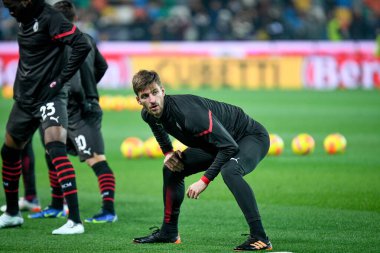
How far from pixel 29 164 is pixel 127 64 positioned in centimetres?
2234

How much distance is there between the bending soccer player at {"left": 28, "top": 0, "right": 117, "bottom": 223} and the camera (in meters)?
10.2

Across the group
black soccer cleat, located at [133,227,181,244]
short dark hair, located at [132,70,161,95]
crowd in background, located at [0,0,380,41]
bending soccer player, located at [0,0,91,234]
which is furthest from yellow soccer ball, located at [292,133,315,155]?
crowd in background, located at [0,0,380,41]

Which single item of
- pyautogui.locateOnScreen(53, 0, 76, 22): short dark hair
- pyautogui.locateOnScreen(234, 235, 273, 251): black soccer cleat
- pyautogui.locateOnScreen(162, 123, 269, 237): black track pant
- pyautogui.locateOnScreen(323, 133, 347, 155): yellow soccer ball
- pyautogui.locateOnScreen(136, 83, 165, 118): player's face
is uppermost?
pyautogui.locateOnScreen(53, 0, 76, 22): short dark hair

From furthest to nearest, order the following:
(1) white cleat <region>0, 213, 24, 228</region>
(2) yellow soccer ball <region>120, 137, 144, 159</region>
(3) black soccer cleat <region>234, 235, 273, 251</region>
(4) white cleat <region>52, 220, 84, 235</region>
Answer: (2) yellow soccer ball <region>120, 137, 144, 159</region> < (1) white cleat <region>0, 213, 24, 228</region> < (4) white cleat <region>52, 220, 84, 235</region> < (3) black soccer cleat <region>234, 235, 273, 251</region>

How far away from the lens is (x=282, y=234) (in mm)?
9008

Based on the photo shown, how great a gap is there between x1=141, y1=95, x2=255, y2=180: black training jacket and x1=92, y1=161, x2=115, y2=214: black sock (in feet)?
6.84

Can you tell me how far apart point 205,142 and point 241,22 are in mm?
27641

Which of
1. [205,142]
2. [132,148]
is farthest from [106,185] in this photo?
[132,148]

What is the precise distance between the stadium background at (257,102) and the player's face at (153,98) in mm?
1354

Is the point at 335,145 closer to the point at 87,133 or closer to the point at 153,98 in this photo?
the point at 87,133

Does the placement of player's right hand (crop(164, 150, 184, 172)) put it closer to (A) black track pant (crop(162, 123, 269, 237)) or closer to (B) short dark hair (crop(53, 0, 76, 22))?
(A) black track pant (crop(162, 123, 269, 237))

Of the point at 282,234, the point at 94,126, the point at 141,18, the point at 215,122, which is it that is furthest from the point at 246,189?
the point at 141,18

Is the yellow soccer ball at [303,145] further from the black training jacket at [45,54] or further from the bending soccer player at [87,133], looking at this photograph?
the black training jacket at [45,54]

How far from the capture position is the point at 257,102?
1072 inches
